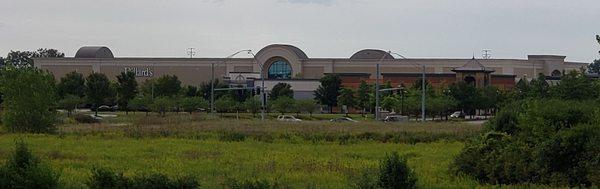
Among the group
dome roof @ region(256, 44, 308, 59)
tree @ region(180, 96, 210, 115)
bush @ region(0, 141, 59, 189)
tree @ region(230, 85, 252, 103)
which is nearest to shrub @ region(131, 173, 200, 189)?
bush @ region(0, 141, 59, 189)

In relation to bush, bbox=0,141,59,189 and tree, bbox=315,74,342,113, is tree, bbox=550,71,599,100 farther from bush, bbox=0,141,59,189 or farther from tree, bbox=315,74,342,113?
bush, bbox=0,141,59,189

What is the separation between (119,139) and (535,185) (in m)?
20.0

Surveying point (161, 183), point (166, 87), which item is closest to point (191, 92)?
point (166, 87)

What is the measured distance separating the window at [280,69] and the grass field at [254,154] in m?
78.2

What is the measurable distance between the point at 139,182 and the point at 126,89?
76304mm

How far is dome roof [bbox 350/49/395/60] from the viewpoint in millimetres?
120125

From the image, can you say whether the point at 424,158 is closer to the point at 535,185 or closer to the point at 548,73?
the point at 535,185

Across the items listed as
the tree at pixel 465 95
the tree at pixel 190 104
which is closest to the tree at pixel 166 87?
the tree at pixel 190 104

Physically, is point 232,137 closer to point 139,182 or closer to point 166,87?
point 139,182

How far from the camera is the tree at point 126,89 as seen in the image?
88.3 meters

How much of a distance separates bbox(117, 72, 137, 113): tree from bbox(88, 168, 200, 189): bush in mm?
74971

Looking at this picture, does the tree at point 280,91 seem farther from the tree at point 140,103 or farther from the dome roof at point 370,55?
the dome roof at point 370,55

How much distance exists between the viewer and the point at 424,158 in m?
24.4

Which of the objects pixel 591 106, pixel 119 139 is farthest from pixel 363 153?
pixel 119 139
